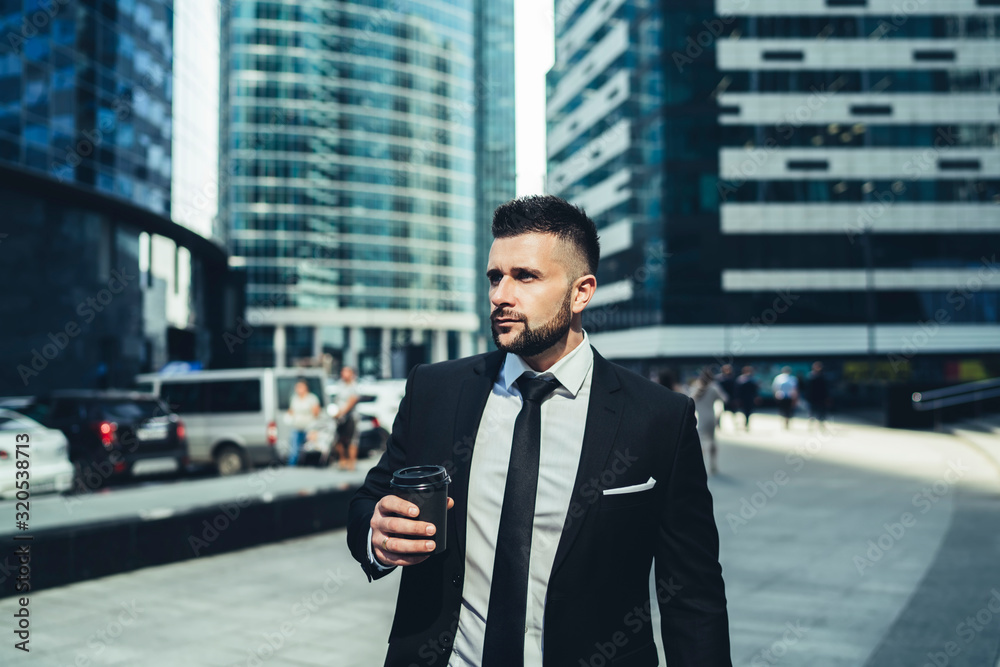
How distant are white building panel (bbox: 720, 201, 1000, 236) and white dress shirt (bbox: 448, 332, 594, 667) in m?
48.2

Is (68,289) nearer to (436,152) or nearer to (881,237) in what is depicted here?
(881,237)

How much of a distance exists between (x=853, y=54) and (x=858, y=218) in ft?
34.8

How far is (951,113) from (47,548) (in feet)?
182

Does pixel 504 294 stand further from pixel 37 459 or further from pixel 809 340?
pixel 809 340

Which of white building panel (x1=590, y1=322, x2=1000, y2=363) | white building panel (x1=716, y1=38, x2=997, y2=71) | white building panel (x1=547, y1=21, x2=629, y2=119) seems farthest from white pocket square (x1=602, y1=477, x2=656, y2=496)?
white building panel (x1=547, y1=21, x2=629, y2=119)

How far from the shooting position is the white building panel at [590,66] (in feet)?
174

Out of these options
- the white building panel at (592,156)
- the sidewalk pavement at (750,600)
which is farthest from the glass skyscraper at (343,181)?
the sidewalk pavement at (750,600)

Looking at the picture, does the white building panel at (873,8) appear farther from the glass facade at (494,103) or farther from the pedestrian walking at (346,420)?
the glass facade at (494,103)

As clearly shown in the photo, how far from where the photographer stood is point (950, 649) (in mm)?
4930

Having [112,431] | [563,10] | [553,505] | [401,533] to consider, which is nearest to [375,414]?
[112,431]

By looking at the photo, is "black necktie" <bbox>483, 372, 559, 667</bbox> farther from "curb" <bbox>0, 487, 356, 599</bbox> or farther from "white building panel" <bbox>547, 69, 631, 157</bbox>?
"white building panel" <bbox>547, 69, 631, 157</bbox>

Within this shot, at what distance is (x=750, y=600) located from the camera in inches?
242

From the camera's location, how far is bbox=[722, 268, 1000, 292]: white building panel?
156 ft

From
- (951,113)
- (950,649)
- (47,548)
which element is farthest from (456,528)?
(951,113)
